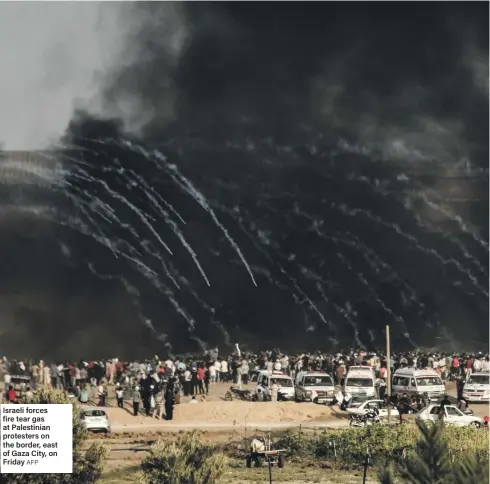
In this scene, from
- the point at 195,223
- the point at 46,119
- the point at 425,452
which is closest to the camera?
the point at 425,452

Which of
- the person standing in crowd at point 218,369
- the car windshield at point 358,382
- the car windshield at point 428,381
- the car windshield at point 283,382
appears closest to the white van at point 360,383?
the car windshield at point 358,382

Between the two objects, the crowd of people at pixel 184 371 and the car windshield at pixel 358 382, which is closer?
the crowd of people at pixel 184 371

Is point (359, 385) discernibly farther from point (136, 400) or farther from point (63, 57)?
point (63, 57)

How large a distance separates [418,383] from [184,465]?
45.9ft

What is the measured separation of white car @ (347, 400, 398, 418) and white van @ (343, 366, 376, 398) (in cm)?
66

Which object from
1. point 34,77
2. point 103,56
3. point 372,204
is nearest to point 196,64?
point 103,56

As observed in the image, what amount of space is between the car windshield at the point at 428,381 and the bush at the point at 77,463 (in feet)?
40.0

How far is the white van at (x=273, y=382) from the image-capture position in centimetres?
3069

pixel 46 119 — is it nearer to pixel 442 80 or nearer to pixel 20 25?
pixel 20 25

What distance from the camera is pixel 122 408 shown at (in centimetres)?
2902

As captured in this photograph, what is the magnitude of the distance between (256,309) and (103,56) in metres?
9.36

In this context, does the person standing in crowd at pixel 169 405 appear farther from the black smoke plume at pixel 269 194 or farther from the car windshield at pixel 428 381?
the car windshield at pixel 428 381

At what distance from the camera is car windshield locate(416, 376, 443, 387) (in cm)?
3131

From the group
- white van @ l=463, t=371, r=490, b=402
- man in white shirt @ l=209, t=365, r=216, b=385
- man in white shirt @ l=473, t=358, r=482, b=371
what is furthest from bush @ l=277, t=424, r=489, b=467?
man in white shirt @ l=473, t=358, r=482, b=371
